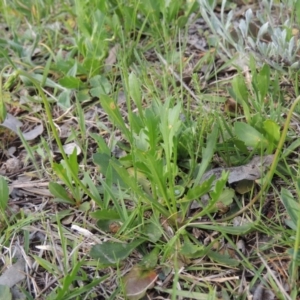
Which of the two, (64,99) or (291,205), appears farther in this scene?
(64,99)

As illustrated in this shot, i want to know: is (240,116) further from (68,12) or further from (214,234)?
(68,12)

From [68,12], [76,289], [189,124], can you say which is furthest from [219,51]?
[76,289]

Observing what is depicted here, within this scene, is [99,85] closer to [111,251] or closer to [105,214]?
[105,214]

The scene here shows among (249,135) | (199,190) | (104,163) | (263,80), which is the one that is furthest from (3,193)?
(263,80)

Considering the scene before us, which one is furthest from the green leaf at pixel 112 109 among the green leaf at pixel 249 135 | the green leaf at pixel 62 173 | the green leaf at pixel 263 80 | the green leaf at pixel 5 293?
the green leaf at pixel 5 293

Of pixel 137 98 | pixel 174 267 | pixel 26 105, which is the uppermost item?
pixel 137 98
